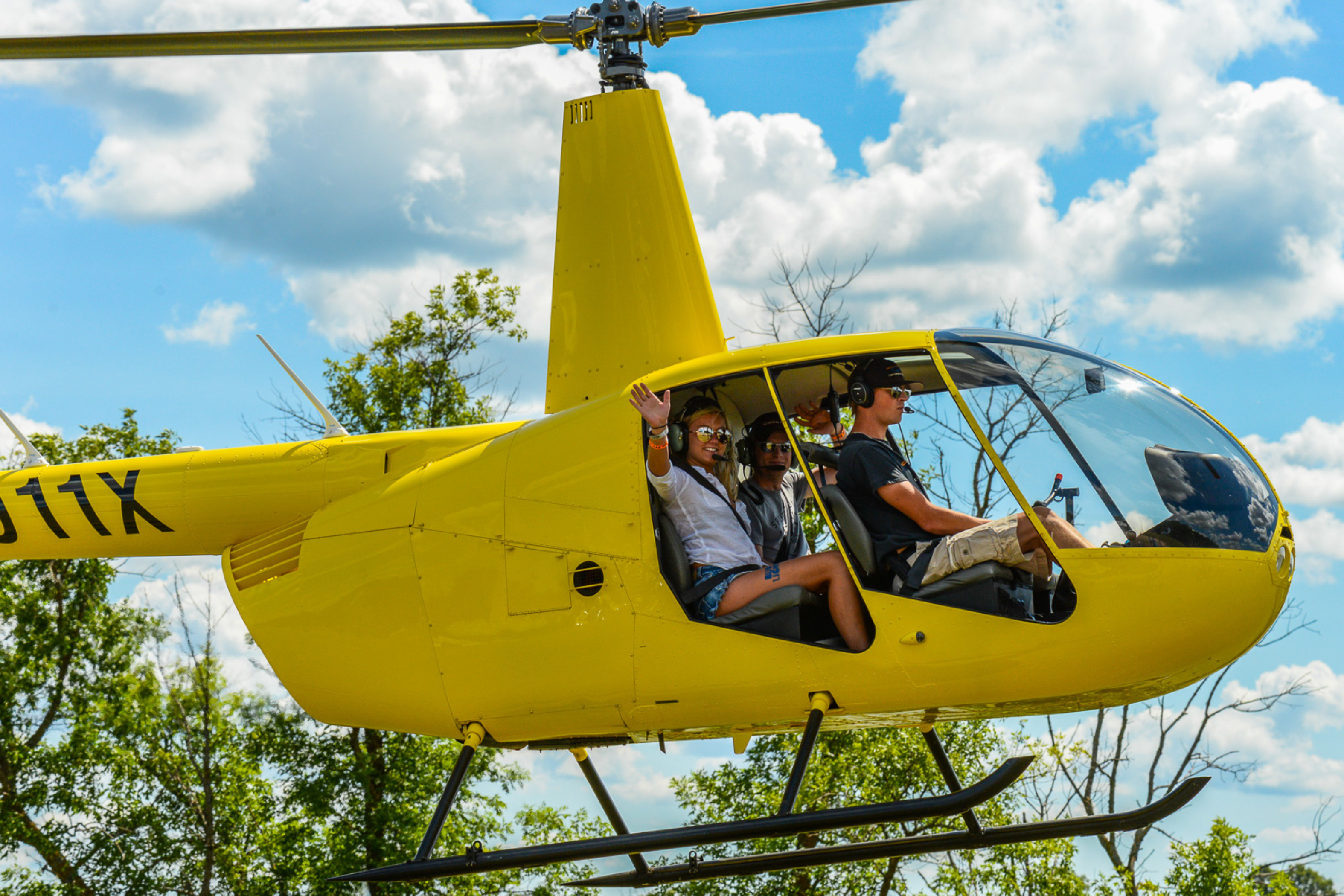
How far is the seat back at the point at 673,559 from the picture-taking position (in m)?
4.97

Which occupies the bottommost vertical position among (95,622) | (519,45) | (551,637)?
(551,637)

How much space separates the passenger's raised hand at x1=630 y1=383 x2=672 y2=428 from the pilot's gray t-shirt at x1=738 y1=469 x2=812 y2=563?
0.88 meters

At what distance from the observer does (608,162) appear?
6445 millimetres

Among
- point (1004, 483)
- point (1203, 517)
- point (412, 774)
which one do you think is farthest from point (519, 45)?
point (412, 774)

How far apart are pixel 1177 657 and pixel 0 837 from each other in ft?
63.5

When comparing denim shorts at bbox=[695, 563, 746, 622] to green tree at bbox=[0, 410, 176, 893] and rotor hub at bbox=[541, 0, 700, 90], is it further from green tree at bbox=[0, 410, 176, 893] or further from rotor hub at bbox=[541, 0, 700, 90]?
green tree at bbox=[0, 410, 176, 893]

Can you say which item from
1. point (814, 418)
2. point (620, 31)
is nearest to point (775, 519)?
point (814, 418)

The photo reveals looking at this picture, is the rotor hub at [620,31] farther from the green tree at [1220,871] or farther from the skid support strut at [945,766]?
the green tree at [1220,871]

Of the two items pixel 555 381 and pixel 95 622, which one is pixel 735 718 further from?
pixel 95 622

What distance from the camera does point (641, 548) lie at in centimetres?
494

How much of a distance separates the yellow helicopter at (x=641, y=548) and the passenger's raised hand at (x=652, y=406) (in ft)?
0.58

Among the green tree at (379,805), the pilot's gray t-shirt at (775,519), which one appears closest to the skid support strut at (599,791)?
the pilot's gray t-shirt at (775,519)

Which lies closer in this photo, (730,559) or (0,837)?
(730,559)

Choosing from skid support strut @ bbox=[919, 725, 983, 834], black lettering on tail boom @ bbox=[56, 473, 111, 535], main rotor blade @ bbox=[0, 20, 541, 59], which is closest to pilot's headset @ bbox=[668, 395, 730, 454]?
skid support strut @ bbox=[919, 725, 983, 834]
